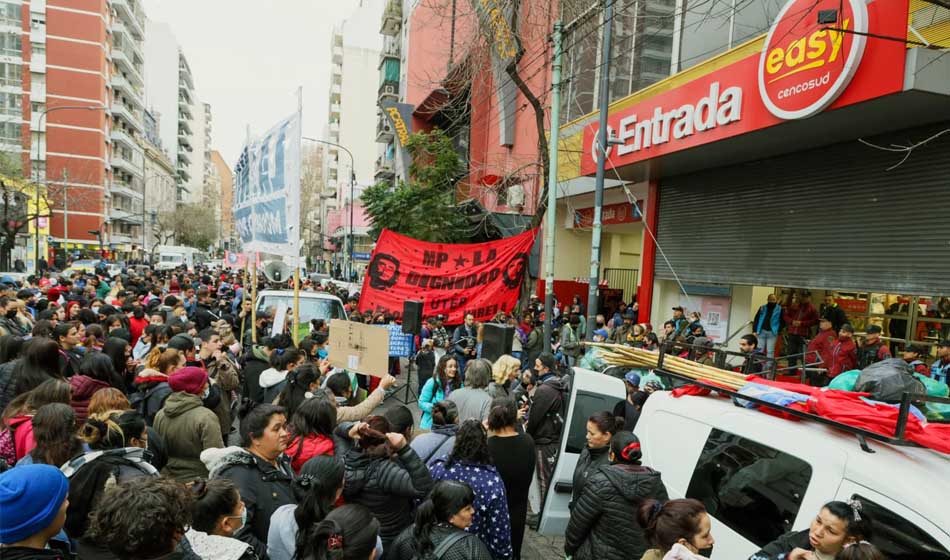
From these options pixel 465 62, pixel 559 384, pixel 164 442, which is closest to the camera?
pixel 164 442

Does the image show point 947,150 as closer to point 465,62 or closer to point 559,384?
point 559,384

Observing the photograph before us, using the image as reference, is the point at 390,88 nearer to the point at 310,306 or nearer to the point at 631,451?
the point at 310,306

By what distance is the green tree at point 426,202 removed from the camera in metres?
20.9

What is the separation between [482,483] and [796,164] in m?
9.34

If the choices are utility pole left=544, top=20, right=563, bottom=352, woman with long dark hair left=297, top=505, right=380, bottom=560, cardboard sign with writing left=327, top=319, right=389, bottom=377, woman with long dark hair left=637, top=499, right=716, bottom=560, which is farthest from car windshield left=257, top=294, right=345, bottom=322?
woman with long dark hair left=637, top=499, right=716, bottom=560

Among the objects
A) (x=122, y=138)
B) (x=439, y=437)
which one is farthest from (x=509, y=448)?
(x=122, y=138)

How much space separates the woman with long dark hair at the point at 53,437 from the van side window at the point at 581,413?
3.56 metres

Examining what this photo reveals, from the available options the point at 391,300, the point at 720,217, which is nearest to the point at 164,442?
the point at 391,300

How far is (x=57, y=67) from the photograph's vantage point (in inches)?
2077

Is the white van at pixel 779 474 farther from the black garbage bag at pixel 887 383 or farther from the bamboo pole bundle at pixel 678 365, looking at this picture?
the black garbage bag at pixel 887 383

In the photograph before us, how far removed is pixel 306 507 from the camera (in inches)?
105

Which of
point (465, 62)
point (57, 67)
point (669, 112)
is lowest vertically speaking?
point (669, 112)

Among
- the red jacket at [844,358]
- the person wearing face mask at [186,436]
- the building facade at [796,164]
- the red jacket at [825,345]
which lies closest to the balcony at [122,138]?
the building facade at [796,164]

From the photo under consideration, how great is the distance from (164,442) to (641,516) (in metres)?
3.13
